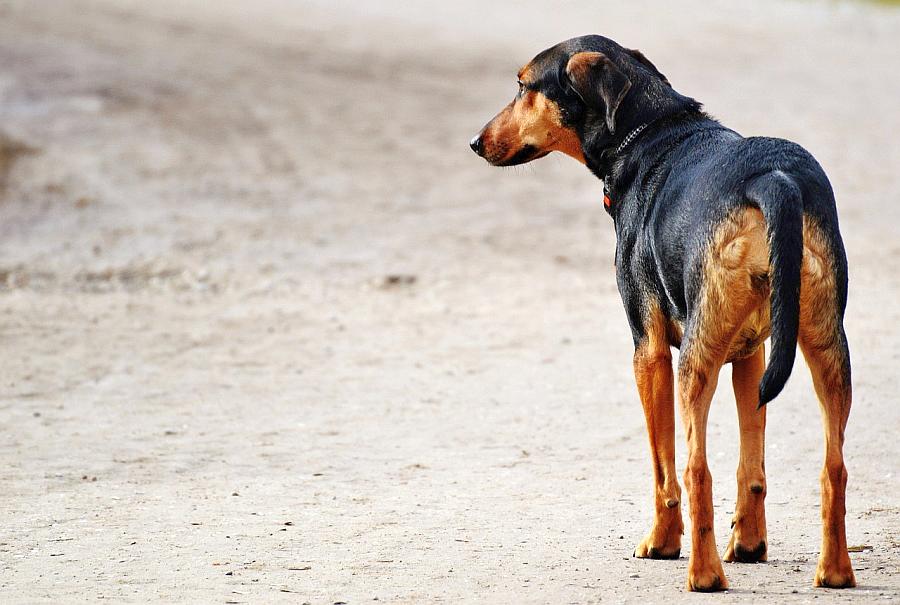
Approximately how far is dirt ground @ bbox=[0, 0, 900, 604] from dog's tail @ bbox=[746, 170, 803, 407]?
86 centimetres

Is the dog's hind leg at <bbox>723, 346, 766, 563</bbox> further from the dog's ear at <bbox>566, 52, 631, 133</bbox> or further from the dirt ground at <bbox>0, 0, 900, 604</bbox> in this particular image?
the dog's ear at <bbox>566, 52, 631, 133</bbox>

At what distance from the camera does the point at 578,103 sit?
575 cm

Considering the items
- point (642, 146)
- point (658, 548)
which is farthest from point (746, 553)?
point (642, 146)

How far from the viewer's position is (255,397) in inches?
344

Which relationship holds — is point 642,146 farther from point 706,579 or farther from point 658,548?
point 706,579

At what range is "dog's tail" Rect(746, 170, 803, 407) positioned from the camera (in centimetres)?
441

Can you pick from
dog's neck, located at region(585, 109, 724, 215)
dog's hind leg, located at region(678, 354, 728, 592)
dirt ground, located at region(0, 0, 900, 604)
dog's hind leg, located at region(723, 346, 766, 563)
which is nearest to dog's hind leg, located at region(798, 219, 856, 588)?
dirt ground, located at region(0, 0, 900, 604)

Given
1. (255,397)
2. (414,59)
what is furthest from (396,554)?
(414,59)

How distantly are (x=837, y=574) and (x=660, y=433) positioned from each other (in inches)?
36.0

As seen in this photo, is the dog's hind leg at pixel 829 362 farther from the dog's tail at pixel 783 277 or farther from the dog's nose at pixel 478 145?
the dog's nose at pixel 478 145

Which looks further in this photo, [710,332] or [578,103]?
[578,103]

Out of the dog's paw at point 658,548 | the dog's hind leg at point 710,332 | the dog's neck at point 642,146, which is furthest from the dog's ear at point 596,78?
the dog's paw at point 658,548

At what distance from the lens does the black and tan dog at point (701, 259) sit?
15.0 feet

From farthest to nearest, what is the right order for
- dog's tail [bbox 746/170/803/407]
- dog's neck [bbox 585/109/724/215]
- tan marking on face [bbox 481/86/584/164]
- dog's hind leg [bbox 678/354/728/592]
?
tan marking on face [bbox 481/86/584/164], dog's neck [bbox 585/109/724/215], dog's hind leg [bbox 678/354/728/592], dog's tail [bbox 746/170/803/407]
